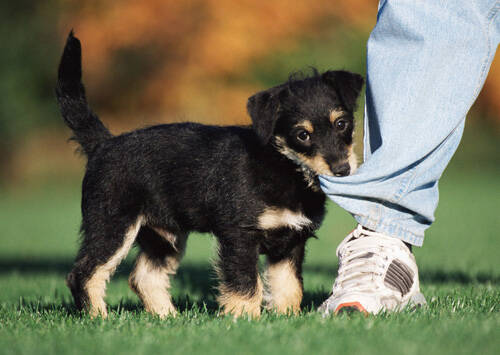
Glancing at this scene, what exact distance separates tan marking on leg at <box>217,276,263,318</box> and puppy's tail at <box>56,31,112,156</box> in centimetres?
156

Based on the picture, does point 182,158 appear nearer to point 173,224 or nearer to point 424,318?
point 173,224

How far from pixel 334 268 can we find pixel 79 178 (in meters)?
16.8

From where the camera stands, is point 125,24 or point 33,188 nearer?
point 125,24

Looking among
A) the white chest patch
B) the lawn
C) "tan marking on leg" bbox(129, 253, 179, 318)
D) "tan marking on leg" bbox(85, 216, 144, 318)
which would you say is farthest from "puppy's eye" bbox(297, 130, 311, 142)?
"tan marking on leg" bbox(129, 253, 179, 318)

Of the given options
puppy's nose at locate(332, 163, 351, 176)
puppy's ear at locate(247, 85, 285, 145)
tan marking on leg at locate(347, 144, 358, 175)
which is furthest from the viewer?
puppy's ear at locate(247, 85, 285, 145)

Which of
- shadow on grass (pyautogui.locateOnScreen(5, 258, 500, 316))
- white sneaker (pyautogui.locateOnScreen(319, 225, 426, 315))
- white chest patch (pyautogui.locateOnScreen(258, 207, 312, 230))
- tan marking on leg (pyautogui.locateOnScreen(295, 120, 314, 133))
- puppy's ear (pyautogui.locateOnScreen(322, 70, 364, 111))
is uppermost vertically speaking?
puppy's ear (pyautogui.locateOnScreen(322, 70, 364, 111))

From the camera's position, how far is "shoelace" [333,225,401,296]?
3.32 metres

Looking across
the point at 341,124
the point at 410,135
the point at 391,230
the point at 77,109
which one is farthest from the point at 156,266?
the point at 410,135

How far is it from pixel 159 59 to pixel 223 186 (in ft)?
52.0

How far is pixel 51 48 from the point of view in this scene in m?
21.7

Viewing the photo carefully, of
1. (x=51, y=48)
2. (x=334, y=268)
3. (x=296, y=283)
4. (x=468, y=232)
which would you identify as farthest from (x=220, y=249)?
(x=51, y=48)

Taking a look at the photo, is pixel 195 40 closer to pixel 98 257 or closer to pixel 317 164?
pixel 98 257

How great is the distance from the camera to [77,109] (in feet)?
14.8

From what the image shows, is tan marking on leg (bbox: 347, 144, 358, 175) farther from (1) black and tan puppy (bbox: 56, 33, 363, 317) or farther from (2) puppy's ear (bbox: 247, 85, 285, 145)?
(2) puppy's ear (bbox: 247, 85, 285, 145)
